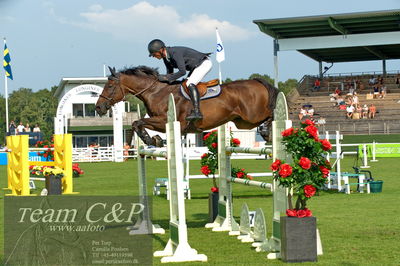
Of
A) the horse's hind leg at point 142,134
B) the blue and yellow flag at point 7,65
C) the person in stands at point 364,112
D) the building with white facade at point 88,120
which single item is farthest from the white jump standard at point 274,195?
the building with white facade at point 88,120

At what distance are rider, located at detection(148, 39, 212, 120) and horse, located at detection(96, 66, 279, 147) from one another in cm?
13

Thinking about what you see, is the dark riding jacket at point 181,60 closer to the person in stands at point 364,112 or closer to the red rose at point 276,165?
the red rose at point 276,165

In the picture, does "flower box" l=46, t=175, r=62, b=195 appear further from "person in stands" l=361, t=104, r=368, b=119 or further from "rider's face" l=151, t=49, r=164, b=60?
"person in stands" l=361, t=104, r=368, b=119

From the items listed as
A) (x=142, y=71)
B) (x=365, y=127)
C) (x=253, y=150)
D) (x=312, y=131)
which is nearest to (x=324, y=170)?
(x=312, y=131)

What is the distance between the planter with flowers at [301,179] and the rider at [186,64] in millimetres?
2109

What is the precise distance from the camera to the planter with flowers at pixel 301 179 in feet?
20.1

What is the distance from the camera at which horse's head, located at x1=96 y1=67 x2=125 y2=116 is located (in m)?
8.99

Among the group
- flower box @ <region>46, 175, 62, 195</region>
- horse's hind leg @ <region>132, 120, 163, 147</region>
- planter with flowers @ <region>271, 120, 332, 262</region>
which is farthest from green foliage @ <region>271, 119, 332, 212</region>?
flower box @ <region>46, 175, 62, 195</region>

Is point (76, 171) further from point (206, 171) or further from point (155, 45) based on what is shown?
point (155, 45)

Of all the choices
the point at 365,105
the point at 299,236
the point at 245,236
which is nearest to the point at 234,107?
the point at 245,236

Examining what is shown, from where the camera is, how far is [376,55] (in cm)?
4481

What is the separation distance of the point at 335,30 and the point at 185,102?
32069 mm

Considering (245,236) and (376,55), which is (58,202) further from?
A: (376,55)

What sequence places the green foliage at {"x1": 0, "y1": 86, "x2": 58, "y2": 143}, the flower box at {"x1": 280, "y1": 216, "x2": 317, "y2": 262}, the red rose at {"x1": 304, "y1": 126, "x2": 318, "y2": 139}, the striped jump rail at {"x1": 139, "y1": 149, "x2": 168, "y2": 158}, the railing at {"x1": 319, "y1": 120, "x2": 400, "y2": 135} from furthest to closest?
the green foliage at {"x1": 0, "y1": 86, "x2": 58, "y2": 143}, the railing at {"x1": 319, "y1": 120, "x2": 400, "y2": 135}, the striped jump rail at {"x1": 139, "y1": 149, "x2": 168, "y2": 158}, the red rose at {"x1": 304, "y1": 126, "x2": 318, "y2": 139}, the flower box at {"x1": 280, "y1": 216, "x2": 317, "y2": 262}
